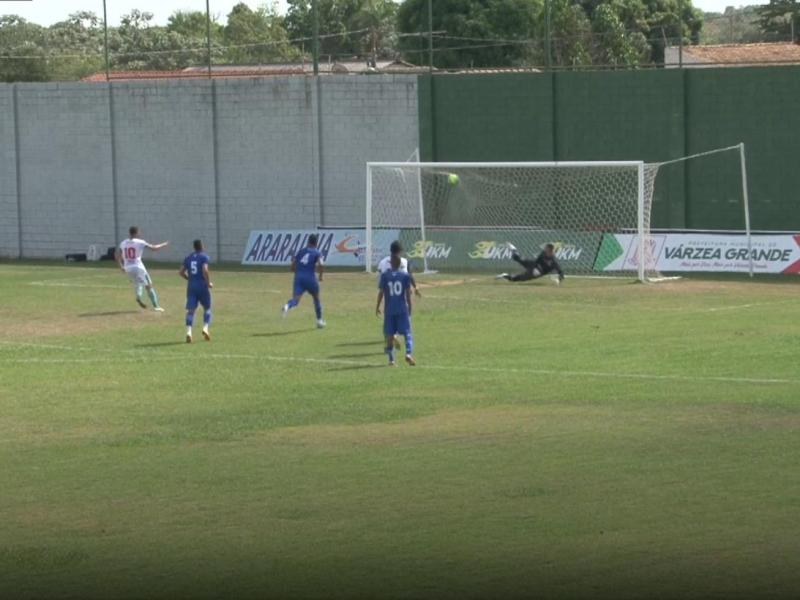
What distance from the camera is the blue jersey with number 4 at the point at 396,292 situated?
24562 mm

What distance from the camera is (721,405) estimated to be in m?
20.0

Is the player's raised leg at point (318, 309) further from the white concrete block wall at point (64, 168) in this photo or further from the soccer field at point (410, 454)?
the white concrete block wall at point (64, 168)

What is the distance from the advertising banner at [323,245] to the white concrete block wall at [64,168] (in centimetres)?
567

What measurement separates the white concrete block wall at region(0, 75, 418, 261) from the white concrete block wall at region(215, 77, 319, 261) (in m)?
0.04

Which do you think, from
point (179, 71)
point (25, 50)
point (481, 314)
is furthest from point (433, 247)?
point (25, 50)

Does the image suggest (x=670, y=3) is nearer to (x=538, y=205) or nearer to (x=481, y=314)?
(x=538, y=205)

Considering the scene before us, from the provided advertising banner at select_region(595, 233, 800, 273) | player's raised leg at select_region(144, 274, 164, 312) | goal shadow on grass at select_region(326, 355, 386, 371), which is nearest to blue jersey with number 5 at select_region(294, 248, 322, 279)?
player's raised leg at select_region(144, 274, 164, 312)

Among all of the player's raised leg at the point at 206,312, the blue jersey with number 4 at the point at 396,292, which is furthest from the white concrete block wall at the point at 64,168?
the blue jersey with number 4 at the point at 396,292

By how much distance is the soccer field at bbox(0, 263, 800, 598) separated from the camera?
11.4m

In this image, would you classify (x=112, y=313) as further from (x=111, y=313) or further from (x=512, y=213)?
(x=512, y=213)

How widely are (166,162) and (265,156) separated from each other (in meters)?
3.52

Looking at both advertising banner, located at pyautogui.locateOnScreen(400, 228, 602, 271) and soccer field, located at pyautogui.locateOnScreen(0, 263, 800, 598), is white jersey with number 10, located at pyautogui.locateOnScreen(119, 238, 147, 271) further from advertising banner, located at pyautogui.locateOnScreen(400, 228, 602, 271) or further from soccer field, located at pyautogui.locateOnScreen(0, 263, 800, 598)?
advertising banner, located at pyautogui.locateOnScreen(400, 228, 602, 271)

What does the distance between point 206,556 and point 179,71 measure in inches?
1747

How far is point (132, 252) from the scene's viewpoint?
33594mm
